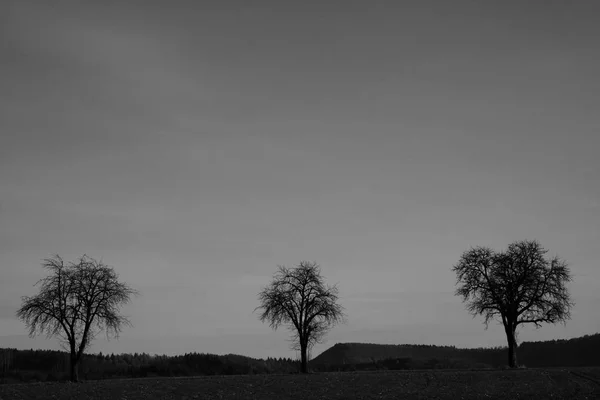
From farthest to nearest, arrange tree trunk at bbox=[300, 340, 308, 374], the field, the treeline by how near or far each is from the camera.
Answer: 1. the treeline
2. tree trunk at bbox=[300, 340, 308, 374]
3. the field

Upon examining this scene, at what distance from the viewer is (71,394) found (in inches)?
1725

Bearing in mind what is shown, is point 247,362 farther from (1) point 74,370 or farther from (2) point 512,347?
(2) point 512,347

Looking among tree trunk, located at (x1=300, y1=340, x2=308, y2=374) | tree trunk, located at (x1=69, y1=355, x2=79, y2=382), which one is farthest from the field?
tree trunk, located at (x1=300, y1=340, x2=308, y2=374)

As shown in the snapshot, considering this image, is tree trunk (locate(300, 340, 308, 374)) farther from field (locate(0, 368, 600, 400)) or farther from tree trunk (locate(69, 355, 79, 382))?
tree trunk (locate(69, 355, 79, 382))

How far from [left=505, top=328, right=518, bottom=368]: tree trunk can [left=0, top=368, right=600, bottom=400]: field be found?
342 inches

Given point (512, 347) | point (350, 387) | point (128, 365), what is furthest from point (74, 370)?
point (512, 347)

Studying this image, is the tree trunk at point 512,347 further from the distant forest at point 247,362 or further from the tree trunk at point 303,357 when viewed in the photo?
the tree trunk at point 303,357

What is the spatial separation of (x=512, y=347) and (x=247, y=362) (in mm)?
32772

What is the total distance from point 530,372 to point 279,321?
2720 cm

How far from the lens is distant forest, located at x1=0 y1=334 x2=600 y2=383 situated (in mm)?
64312

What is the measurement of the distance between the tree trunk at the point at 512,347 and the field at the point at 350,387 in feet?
28.5

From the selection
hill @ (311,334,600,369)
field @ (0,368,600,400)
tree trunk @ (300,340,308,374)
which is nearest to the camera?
field @ (0,368,600,400)

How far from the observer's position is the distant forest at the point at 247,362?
64312 millimetres

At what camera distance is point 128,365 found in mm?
66688
